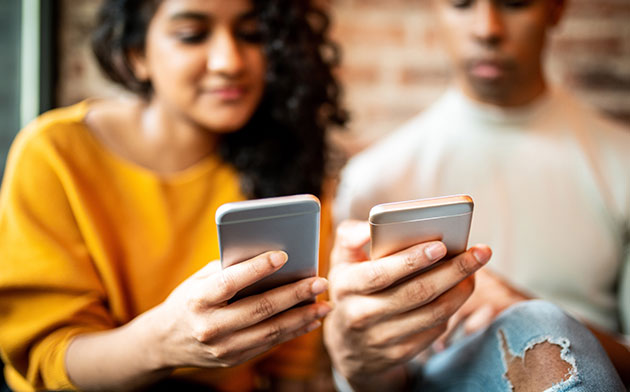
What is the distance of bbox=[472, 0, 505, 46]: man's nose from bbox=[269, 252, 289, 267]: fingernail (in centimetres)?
79

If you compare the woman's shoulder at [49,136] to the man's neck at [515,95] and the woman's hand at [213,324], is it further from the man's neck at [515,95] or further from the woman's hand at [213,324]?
the man's neck at [515,95]

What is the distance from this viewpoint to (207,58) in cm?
102

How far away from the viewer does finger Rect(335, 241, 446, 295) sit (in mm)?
661

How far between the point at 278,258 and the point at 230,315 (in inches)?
3.7

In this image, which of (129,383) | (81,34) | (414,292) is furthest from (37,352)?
(81,34)

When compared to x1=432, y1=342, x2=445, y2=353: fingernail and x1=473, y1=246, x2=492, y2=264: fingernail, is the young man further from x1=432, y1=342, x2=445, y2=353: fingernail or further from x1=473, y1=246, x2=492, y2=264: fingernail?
x1=473, y1=246, x2=492, y2=264: fingernail

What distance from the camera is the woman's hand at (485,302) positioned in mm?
934

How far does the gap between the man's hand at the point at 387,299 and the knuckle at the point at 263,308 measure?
131mm

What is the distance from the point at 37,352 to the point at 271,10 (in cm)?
76

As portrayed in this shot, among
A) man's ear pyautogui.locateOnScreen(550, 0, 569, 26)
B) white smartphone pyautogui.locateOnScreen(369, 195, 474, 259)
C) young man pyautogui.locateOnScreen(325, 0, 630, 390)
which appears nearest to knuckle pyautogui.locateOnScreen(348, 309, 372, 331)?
white smartphone pyautogui.locateOnScreen(369, 195, 474, 259)

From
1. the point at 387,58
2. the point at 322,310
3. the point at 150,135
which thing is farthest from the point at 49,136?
the point at 387,58

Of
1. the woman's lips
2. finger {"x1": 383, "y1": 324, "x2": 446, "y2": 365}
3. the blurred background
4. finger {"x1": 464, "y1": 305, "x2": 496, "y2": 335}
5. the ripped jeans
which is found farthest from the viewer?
the blurred background

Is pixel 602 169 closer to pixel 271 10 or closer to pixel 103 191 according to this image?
pixel 271 10

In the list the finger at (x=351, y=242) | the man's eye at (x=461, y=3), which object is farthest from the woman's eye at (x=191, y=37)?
the man's eye at (x=461, y=3)
